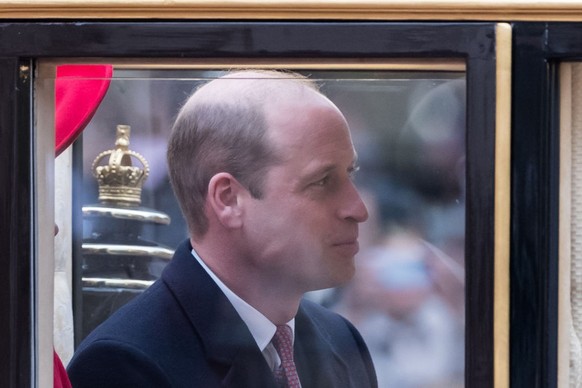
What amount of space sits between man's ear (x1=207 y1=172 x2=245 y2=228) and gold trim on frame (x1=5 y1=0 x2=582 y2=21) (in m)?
0.27

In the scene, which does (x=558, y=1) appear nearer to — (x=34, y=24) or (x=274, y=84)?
(x=274, y=84)

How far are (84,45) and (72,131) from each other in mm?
224

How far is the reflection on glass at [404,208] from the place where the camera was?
1987 millimetres

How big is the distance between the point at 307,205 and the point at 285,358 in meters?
0.26

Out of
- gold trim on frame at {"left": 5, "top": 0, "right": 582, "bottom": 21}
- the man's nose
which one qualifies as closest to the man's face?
the man's nose

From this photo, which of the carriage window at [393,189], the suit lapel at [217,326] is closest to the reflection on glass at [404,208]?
the carriage window at [393,189]

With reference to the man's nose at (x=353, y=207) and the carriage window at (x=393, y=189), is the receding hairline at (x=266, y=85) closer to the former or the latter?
the carriage window at (x=393, y=189)

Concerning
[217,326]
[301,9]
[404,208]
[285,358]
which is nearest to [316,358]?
[285,358]

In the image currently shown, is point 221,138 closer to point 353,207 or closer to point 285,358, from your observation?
point 353,207

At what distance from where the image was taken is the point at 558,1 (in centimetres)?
195

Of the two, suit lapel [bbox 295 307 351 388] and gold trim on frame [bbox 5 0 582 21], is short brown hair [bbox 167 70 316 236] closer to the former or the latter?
gold trim on frame [bbox 5 0 582 21]

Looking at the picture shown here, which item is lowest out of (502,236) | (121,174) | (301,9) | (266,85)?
(502,236)

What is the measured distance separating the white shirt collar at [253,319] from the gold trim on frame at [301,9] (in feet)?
1.41

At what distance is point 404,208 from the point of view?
6.58ft
